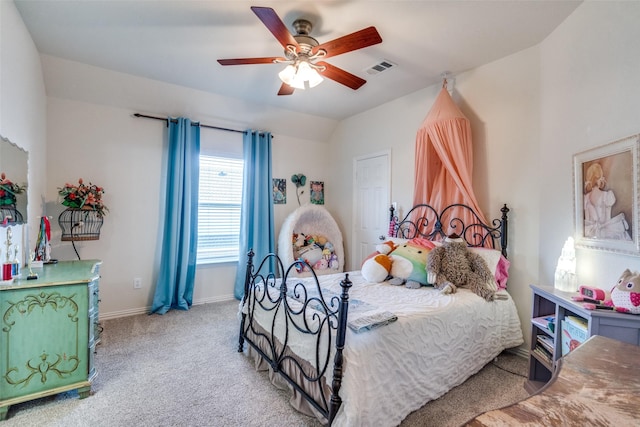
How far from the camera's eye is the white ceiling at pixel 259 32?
2.05 m

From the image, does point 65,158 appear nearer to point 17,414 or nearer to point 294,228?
point 17,414

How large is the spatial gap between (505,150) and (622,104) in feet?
3.34

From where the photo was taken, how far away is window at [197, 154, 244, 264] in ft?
13.0

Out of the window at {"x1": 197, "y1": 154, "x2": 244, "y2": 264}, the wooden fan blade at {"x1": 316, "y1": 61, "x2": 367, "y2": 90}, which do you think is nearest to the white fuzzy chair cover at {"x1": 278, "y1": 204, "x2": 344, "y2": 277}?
the window at {"x1": 197, "y1": 154, "x2": 244, "y2": 264}

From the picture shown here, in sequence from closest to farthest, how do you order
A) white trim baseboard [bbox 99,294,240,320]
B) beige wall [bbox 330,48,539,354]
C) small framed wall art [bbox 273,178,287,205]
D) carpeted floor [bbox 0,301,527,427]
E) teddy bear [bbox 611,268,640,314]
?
teddy bear [bbox 611,268,640,314] → carpeted floor [bbox 0,301,527,427] → beige wall [bbox 330,48,539,354] → white trim baseboard [bbox 99,294,240,320] → small framed wall art [bbox 273,178,287,205]

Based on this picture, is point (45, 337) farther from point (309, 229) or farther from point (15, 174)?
point (309, 229)

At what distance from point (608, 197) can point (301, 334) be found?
80.9 inches

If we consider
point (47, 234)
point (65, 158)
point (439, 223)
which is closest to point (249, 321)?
point (47, 234)

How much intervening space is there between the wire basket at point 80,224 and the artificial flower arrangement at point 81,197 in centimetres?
7

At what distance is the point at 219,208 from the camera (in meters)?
4.09

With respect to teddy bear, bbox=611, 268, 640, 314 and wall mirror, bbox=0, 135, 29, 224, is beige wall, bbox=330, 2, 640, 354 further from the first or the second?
wall mirror, bbox=0, 135, 29, 224

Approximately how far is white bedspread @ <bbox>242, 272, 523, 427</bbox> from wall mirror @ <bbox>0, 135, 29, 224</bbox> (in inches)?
90.0

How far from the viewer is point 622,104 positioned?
1703 millimetres

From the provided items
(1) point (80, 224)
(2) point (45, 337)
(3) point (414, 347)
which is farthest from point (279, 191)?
(3) point (414, 347)
